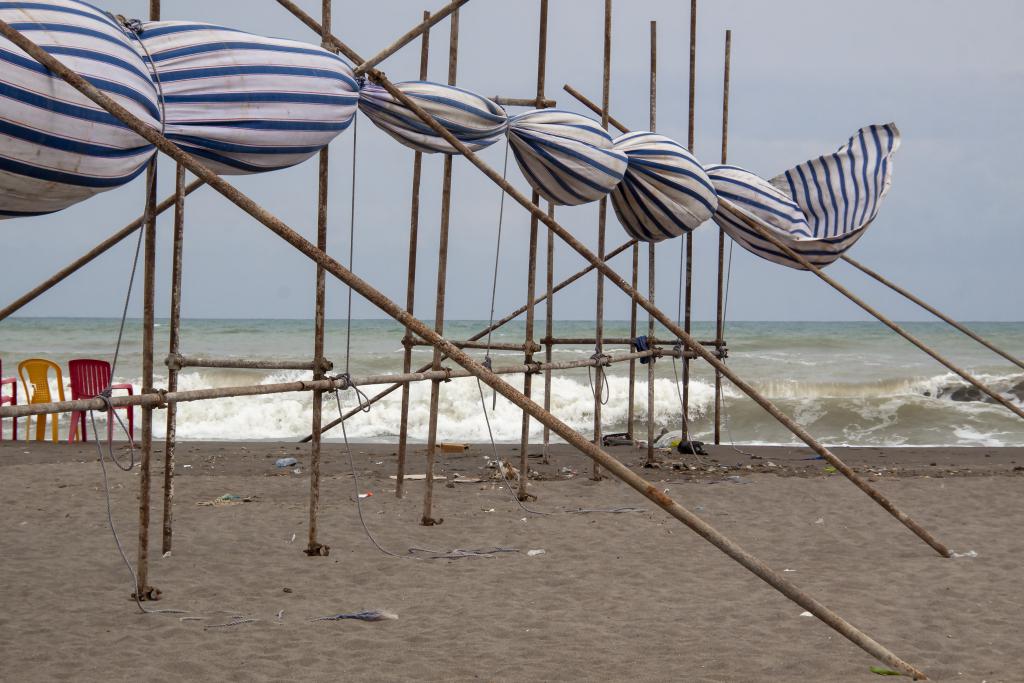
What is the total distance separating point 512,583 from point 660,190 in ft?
10.1

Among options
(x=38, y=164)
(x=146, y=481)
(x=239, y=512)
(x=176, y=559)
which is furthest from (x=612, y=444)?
(x=38, y=164)

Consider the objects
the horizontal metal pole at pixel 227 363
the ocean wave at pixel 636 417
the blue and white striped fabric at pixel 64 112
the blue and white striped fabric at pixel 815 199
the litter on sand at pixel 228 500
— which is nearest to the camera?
the blue and white striped fabric at pixel 64 112

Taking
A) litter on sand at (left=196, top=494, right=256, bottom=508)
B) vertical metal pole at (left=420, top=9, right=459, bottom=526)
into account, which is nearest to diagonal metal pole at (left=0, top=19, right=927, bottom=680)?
vertical metal pole at (left=420, top=9, right=459, bottom=526)

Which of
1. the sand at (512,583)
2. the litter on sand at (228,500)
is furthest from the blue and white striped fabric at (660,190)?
the litter on sand at (228,500)

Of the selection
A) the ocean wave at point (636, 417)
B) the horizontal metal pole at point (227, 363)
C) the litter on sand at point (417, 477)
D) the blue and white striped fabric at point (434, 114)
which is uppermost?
the blue and white striped fabric at point (434, 114)

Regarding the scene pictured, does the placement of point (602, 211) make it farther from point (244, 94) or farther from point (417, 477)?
point (244, 94)

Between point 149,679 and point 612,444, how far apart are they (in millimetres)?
7206

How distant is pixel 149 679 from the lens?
12.5ft

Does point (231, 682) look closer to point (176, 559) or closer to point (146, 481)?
point (146, 481)

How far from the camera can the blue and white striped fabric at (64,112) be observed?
3338 mm

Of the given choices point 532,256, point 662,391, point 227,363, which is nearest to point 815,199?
point 532,256

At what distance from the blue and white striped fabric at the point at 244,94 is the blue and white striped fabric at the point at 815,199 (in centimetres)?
373

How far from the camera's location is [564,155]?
6121 mm

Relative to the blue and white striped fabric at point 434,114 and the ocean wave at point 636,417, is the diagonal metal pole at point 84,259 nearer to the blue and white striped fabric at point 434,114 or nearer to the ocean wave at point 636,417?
the blue and white striped fabric at point 434,114
